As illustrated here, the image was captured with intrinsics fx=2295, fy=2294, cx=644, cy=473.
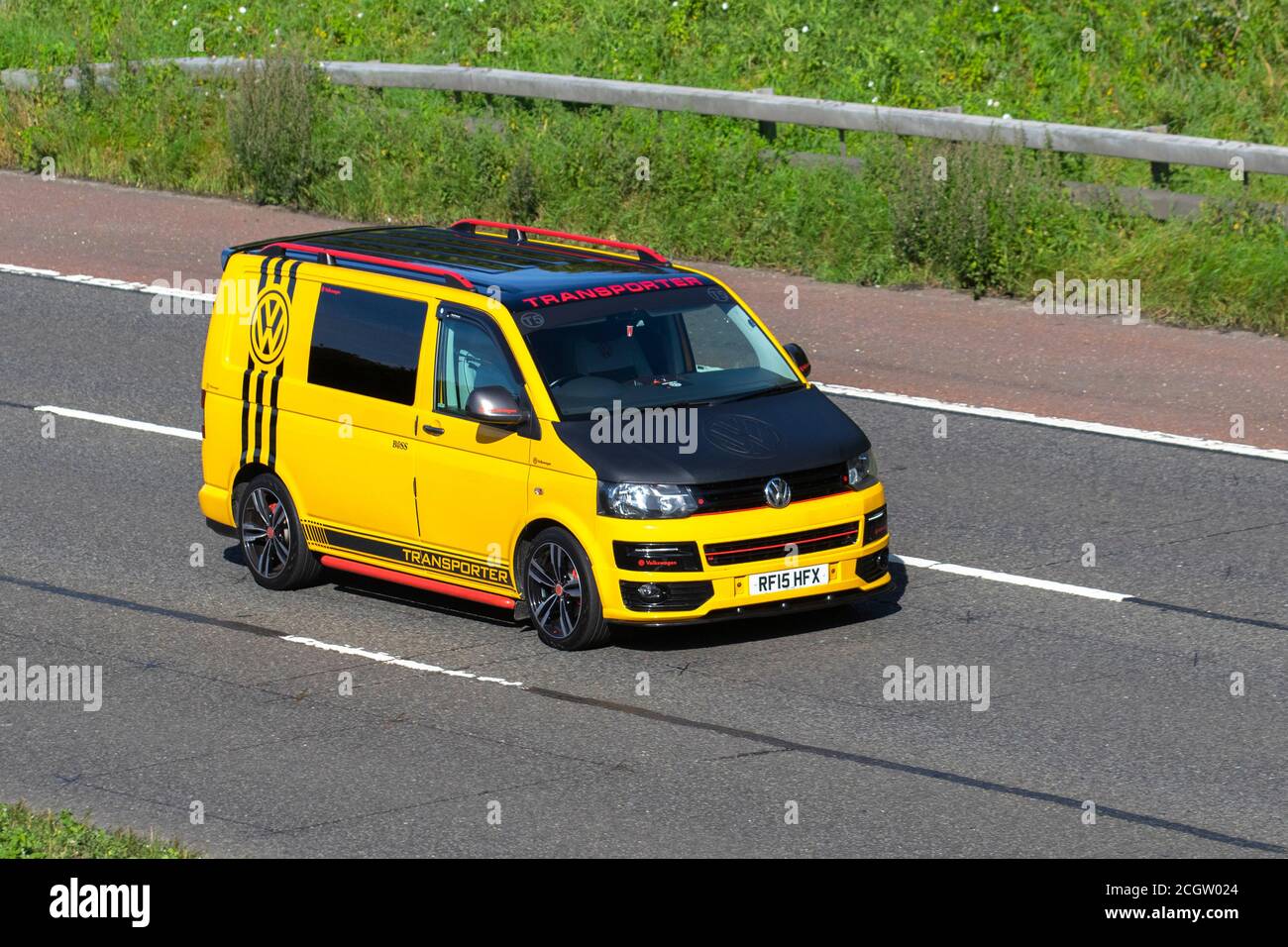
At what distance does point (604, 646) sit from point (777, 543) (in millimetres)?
1069

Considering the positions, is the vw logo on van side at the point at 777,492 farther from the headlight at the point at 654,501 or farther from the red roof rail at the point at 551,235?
the red roof rail at the point at 551,235

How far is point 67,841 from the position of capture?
8.61 metres

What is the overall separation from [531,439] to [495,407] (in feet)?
0.79

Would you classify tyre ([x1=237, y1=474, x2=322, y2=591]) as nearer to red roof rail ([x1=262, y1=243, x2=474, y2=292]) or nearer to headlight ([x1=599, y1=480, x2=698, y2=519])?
red roof rail ([x1=262, y1=243, x2=474, y2=292])

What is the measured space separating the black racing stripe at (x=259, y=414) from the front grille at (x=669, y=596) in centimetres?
273

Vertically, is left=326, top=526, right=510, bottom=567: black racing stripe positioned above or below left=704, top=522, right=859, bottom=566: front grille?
below

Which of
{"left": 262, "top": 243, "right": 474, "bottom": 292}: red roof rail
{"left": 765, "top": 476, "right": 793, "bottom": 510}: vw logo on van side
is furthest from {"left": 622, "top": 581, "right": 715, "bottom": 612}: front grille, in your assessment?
{"left": 262, "top": 243, "right": 474, "bottom": 292}: red roof rail

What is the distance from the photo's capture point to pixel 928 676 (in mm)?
11039

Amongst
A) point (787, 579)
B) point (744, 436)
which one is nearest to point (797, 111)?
point (744, 436)

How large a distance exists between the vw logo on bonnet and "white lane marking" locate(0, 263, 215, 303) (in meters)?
9.60

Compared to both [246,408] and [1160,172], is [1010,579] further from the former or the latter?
[1160,172]

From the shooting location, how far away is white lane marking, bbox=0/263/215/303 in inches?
798
